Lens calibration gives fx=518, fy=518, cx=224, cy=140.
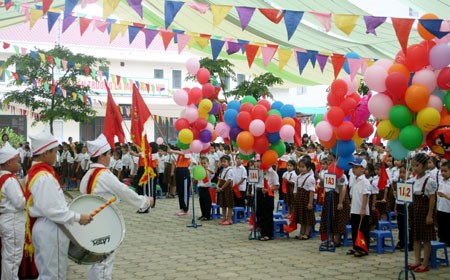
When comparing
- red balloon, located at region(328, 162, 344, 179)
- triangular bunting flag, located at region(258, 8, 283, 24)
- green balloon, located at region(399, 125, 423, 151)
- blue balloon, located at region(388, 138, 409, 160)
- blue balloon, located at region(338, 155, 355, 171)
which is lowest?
red balloon, located at region(328, 162, 344, 179)

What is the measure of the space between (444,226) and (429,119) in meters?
2.65

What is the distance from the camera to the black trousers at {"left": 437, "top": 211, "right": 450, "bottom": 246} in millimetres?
7508

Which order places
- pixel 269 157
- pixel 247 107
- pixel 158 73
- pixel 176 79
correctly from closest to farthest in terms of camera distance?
pixel 269 157
pixel 247 107
pixel 158 73
pixel 176 79

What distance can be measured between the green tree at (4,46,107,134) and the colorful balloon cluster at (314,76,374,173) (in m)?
11.0

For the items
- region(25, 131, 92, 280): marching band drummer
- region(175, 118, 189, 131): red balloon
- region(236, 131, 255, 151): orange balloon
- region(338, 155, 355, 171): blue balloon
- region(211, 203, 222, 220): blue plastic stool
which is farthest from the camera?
region(211, 203, 222, 220): blue plastic stool

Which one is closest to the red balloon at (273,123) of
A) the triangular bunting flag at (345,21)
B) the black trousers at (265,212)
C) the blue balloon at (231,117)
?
the blue balloon at (231,117)

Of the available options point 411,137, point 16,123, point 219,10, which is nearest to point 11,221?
point 219,10

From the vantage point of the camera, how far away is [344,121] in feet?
24.7

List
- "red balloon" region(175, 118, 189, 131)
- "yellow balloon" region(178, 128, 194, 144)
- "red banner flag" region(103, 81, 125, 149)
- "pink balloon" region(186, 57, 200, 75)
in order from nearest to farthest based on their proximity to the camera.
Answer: "red banner flag" region(103, 81, 125, 149) < "yellow balloon" region(178, 128, 194, 144) < "red balloon" region(175, 118, 189, 131) < "pink balloon" region(186, 57, 200, 75)

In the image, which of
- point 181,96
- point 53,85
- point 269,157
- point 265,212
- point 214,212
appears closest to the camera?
point 269,157

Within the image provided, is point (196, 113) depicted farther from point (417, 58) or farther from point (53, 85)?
point (53, 85)

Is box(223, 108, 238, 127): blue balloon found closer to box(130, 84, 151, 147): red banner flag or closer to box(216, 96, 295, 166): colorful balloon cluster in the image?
box(216, 96, 295, 166): colorful balloon cluster

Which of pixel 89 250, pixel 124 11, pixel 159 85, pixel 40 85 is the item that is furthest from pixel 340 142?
pixel 159 85

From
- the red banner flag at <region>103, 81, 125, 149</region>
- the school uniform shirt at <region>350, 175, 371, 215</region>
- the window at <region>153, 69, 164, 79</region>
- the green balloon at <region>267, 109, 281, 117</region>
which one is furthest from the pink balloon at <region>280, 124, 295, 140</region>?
the window at <region>153, 69, 164, 79</region>
